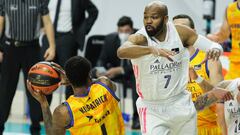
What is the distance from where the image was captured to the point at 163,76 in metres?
6.89

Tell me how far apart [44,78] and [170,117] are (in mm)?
1251

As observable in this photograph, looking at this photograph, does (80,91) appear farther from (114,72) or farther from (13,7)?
(114,72)

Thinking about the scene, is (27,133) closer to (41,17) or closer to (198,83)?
(41,17)

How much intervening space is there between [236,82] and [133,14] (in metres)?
6.40

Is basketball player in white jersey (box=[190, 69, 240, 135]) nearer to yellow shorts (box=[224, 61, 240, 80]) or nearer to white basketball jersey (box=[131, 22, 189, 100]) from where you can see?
white basketball jersey (box=[131, 22, 189, 100])

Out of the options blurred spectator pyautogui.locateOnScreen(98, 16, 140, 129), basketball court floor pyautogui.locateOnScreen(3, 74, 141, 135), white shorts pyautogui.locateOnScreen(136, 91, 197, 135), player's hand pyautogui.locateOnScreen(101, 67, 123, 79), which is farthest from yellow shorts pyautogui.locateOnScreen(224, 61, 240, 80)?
player's hand pyautogui.locateOnScreen(101, 67, 123, 79)

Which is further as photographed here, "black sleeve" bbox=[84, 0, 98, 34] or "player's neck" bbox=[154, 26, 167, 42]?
"black sleeve" bbox=[84, 0, 98, 34]

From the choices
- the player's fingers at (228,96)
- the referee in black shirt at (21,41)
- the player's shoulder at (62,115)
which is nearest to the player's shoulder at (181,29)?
the player's fingers at (228,96)

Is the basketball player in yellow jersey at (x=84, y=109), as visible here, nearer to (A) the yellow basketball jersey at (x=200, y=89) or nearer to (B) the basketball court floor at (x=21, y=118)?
(A) the yellow basketball jersey at (x=200, y=89)

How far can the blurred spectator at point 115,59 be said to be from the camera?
40.0ft

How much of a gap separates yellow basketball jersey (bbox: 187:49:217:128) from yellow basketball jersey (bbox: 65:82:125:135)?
1452 millimetres

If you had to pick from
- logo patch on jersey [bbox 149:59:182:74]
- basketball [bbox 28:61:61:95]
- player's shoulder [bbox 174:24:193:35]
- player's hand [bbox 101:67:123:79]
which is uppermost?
player's shoulder [bbox 174:24:193:35]

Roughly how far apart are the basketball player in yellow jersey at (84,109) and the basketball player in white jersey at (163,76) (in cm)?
43

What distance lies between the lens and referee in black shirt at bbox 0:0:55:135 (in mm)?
9805
